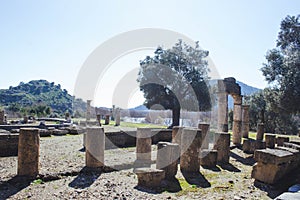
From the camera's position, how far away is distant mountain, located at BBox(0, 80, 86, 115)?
228 ft

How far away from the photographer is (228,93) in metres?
15.7

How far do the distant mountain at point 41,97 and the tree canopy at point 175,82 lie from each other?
3653cm

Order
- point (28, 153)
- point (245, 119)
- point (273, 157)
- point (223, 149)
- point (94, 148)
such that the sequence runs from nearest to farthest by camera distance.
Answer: point (28, 153), point (273, 157), point (94, 148), point (223, 149), point (245, 119)

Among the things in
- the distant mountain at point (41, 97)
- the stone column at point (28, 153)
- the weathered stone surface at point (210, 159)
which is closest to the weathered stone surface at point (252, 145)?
the weathered stone surface at point (210, 159)

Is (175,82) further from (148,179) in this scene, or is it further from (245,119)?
(148,179)

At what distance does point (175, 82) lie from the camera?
25.6 meters

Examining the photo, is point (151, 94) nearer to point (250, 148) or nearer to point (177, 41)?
point (177, 41)

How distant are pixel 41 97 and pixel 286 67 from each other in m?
85.7

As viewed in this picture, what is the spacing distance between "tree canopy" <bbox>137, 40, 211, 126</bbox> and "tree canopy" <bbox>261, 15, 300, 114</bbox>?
24.0 ft

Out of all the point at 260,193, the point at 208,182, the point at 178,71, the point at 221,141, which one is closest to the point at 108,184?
the point at 208,182

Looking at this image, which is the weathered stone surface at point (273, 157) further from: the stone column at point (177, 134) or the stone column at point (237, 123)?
the stone column at point (237, 123)

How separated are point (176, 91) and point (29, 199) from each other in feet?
68.5

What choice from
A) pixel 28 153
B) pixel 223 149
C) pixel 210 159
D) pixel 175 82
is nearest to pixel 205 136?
pixel 223 149

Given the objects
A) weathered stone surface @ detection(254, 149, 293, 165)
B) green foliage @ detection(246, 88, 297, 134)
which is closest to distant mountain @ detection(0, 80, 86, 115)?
green foliage @ detection(246, 88, 297, 134)
